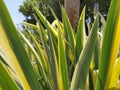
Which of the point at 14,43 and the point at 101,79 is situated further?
the point at 101,79

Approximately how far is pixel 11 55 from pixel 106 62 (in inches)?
9.0

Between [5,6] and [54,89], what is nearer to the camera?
[5,6]

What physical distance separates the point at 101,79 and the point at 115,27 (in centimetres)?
13

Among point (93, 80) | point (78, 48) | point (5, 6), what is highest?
point (5, 6)

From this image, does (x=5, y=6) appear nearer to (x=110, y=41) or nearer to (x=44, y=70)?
(x=110, y=41)

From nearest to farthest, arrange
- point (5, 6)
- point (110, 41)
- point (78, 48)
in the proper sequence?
point (5, 6) → point (110, 41) → point (78, 48)

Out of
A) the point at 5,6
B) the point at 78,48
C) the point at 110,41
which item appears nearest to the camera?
the point at 5,6

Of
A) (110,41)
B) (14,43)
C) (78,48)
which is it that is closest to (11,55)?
(14,43)

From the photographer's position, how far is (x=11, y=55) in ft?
2.36

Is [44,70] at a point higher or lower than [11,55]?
lower

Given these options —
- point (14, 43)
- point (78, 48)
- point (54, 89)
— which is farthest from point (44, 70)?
point (14, 43)

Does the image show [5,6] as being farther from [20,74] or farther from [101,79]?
[101,79]

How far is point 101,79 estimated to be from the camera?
0.83 meters

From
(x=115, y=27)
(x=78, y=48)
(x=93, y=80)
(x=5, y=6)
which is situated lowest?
(x=93, y=80)
